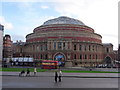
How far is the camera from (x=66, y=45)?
55.7 meters

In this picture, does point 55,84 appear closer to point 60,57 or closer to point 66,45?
point 60,57

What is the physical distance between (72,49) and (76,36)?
566cm

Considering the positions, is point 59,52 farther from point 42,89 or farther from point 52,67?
point 42,89

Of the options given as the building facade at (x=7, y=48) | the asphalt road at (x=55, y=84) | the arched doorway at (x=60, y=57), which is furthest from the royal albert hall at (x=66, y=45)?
the asphalt road at (x=55, y=84)

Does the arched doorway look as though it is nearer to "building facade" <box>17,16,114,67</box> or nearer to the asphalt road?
"building facade" <box>17,16,114,67</box>

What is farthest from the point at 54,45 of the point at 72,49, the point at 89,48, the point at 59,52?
the point at 89,48

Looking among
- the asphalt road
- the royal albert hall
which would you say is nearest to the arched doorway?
the royal albert hall

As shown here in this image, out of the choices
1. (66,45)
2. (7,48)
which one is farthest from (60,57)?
(7,48)

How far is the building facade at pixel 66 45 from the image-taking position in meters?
55.5

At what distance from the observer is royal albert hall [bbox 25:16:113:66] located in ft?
182

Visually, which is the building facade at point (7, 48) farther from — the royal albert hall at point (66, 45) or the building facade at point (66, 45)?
the royal albert hall at point (66, 45)

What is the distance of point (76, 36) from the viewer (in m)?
59.2

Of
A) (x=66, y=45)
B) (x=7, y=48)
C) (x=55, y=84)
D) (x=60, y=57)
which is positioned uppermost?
(x=66, y=45)

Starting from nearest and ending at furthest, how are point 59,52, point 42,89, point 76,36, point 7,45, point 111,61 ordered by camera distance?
point 42,89
point 59,52
point 76,36
point 111,61
point 7,45
